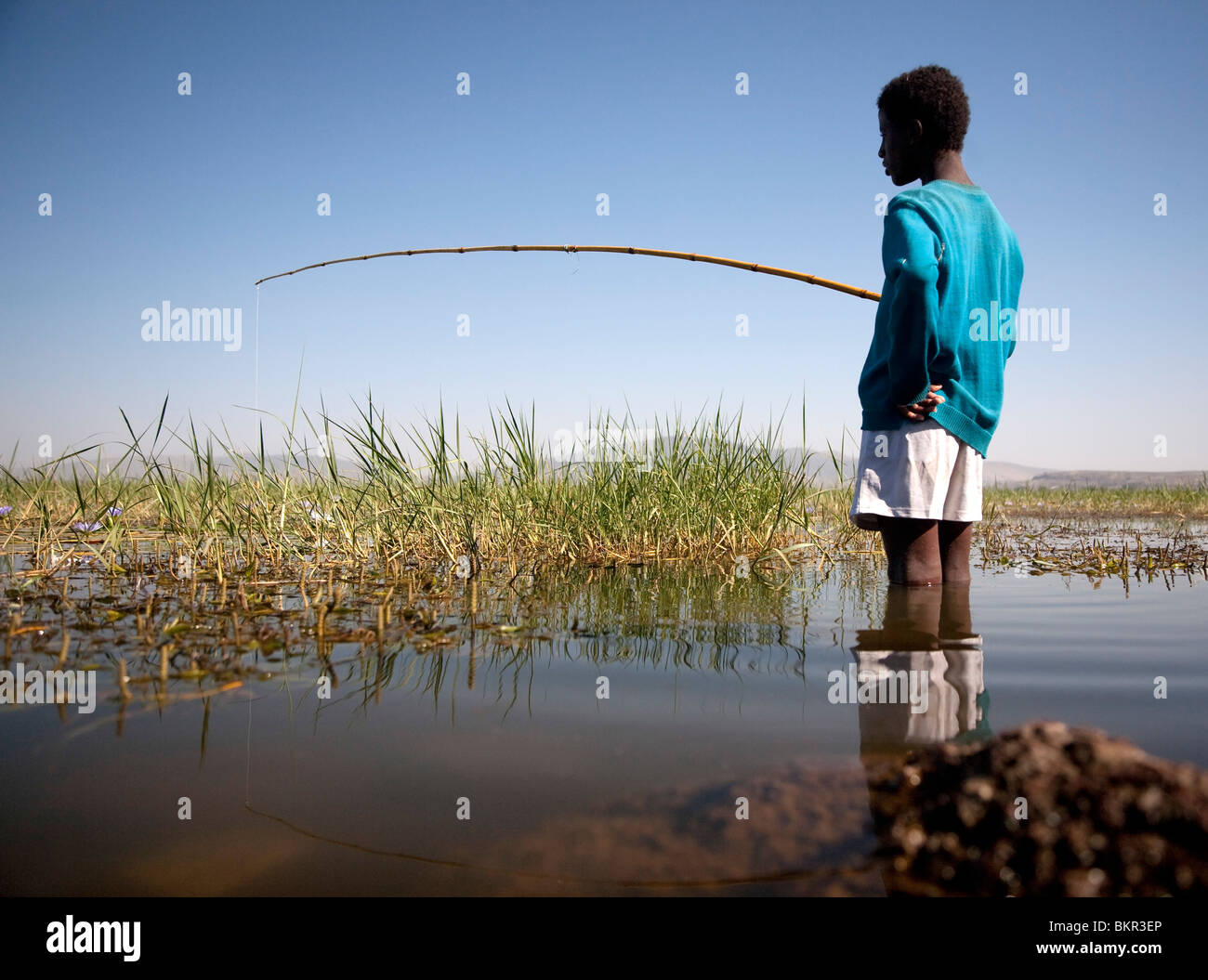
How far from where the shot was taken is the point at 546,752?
5.50ft

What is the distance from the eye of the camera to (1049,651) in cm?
261

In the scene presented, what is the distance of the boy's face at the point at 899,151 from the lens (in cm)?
363

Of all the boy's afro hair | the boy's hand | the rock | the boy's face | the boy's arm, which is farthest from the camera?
the boy's face

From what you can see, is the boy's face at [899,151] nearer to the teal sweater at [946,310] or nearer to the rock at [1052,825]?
the teal sweater at [946,310]

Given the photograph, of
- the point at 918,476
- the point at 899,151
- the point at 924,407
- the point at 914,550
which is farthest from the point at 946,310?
the point at 914,550

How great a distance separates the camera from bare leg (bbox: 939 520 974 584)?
12.2 ft

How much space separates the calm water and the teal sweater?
1.01 metres

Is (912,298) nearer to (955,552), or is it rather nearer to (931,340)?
(931,340)

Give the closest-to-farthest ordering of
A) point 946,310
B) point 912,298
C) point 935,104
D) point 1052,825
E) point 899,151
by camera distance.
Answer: point 1052,825, point 912,298, point 946,310, point 935,104, point 899,151

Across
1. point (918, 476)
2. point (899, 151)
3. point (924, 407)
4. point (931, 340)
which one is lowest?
point (918, 476)

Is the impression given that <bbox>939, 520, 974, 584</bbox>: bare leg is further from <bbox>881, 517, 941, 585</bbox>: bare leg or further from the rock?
the rock

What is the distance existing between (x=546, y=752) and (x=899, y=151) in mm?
3357

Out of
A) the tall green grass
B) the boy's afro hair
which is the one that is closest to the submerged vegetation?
the tall green grass

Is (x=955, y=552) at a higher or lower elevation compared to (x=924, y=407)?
lower
